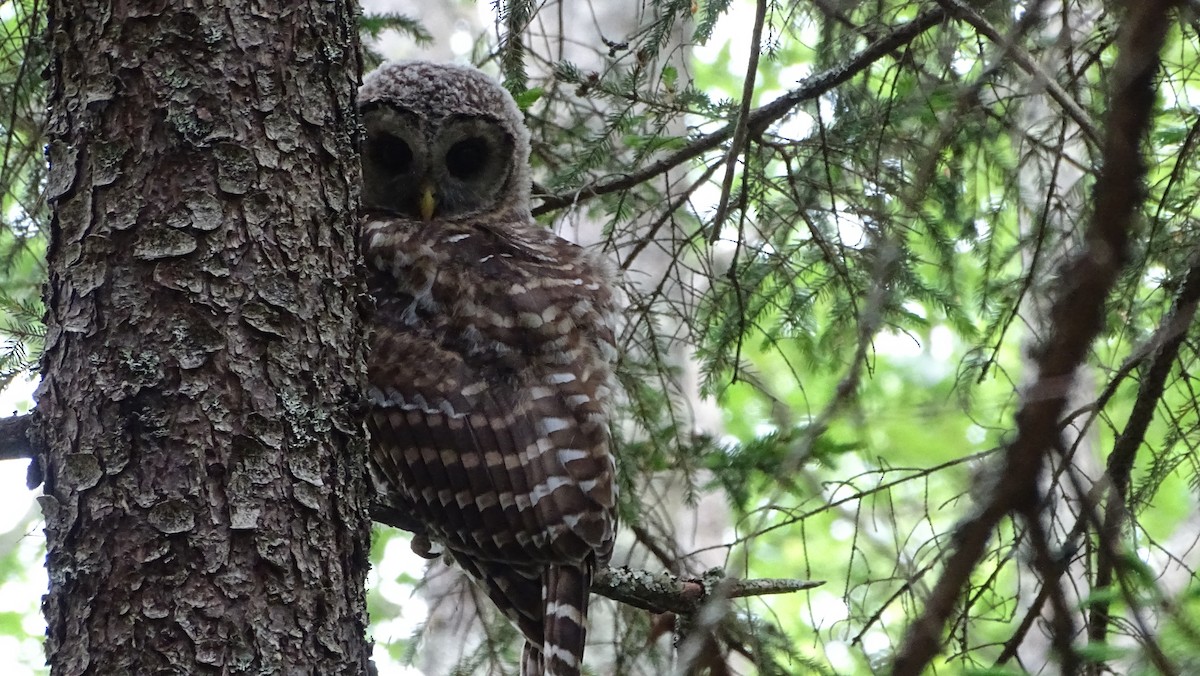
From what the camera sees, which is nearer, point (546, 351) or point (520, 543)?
point (520, 543)

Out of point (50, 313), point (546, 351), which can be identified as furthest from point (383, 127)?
point (50, 313)

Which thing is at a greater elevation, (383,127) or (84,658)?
(383,127)

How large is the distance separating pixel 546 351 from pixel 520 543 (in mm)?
506

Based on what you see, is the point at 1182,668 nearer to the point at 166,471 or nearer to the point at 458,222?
the point at 166,471

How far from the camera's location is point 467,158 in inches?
146

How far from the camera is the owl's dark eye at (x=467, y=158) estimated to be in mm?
3684

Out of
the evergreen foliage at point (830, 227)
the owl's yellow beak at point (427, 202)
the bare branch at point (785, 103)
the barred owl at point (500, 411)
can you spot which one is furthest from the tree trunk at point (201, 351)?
the owl's yellow beak at point (427, 202)

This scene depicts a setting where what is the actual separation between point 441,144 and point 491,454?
1.18 meters

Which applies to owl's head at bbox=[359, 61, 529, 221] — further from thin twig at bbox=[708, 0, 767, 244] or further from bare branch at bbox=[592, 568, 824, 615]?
bare branch at bbox=[592, 568, 824, 615]

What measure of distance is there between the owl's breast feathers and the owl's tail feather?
0.05 metres

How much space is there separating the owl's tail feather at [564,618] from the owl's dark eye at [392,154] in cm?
142

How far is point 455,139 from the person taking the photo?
3654 millimetres

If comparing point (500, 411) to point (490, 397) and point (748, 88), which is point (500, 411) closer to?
point (490, 397)

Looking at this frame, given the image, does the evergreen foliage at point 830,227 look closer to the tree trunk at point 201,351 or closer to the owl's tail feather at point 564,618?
the owl's tail feather at point 564,618
